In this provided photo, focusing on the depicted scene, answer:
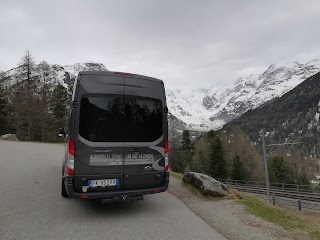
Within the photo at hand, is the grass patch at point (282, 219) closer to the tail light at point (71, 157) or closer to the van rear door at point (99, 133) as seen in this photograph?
the van rear door at point (99, 133)

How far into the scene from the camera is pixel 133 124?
694cm

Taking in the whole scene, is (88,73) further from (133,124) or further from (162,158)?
(162,158)

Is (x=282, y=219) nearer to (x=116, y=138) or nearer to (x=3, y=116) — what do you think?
(x=116, y=138)

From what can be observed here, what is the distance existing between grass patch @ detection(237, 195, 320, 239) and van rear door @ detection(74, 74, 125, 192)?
11.3ft

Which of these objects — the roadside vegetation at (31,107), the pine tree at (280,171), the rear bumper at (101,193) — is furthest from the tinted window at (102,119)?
the pine tree at (280,171)

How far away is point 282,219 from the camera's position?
23.6ft

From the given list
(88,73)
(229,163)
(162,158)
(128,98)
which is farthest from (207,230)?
(229,163)

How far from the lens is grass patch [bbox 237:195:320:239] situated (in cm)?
653

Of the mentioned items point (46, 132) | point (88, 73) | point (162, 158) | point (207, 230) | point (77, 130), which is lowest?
point (207, 230)

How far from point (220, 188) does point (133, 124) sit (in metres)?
4.07

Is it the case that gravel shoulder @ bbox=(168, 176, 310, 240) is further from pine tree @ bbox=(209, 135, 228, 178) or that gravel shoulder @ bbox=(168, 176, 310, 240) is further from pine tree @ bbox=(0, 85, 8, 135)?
pine tree @ bbox=(209, 135, 228, 178)

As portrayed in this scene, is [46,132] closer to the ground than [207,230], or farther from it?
farther from it

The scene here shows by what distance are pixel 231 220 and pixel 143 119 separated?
9.59 feet

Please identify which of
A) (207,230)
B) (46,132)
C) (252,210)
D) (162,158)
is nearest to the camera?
(207,230)
